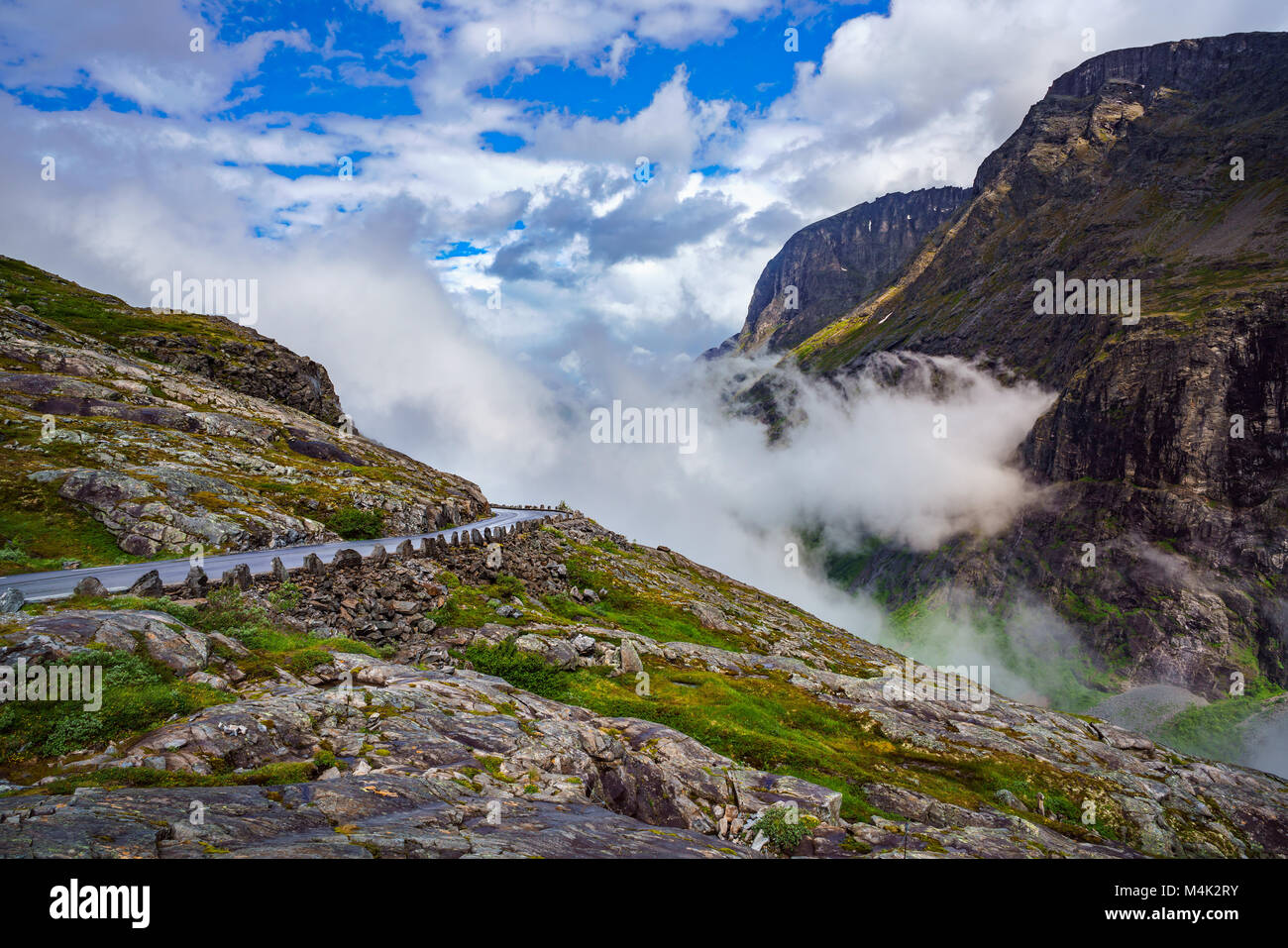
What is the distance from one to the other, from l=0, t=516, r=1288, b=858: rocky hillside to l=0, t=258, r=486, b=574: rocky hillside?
17.8 metres

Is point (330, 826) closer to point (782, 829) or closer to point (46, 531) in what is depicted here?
point (782, 829)

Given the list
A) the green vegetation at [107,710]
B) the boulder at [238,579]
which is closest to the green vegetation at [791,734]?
the boulder at [238,579]

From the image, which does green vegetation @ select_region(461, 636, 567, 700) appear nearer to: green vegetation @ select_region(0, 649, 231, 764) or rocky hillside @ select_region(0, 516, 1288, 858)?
rocky hillside @ select_region(0, 516, 1288, 858)

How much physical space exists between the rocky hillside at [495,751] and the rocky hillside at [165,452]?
17776 mm

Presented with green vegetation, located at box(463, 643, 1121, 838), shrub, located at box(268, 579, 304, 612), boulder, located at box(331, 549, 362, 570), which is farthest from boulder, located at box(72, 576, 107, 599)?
green vegetation, located at box(463, 643, 1121, 838)

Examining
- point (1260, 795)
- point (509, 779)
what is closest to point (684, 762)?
point (509, 779)

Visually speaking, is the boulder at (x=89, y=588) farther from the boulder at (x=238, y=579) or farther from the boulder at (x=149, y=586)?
the boulder at (x=238, y=579)

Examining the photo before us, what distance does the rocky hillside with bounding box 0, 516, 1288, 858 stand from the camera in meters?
10.8

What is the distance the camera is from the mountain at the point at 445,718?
11539mm

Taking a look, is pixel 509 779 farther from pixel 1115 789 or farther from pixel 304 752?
pixel 1115 789

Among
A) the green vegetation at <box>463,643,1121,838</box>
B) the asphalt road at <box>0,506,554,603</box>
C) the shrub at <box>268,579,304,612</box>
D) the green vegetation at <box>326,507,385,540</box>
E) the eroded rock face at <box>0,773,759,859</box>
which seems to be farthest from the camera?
the green vegetation at <box>326,507,385,540</box>

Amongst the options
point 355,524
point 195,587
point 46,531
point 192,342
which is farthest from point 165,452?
point 192,342

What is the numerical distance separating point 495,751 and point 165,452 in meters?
58.6

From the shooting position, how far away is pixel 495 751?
17297 millimetres
